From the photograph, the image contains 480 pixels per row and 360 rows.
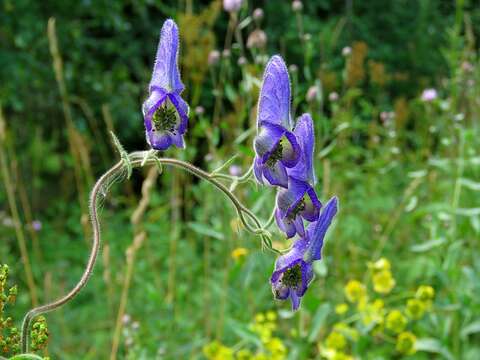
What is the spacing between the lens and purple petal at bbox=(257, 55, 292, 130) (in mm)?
1059

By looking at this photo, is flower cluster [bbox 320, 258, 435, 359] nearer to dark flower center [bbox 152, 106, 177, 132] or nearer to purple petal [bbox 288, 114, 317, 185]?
purple petal [bbox 288, 114, 317, 185]

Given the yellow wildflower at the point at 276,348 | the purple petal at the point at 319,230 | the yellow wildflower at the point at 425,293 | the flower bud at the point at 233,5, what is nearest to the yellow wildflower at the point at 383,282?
the yellow wildflower at the point at 425,293

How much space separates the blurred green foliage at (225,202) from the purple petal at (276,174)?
0.44 metres

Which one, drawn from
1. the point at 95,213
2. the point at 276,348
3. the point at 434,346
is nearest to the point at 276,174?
the point at 95,213

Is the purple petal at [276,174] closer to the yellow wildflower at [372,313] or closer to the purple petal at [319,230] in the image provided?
the purple petal at [319,230]

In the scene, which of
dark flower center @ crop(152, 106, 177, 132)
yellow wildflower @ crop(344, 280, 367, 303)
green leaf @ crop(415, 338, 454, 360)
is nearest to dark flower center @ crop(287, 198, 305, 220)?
dark flower center @ crop(152, 106, 177, 132)

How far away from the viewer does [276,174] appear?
1055 mm

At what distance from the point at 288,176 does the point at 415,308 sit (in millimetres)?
1731

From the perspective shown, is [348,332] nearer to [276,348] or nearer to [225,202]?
[276,348]

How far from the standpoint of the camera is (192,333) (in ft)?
9.84

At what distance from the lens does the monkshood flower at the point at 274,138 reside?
3.43ft

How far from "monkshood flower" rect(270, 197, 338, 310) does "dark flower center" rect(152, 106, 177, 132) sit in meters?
0.27

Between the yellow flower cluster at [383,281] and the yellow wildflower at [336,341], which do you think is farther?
the yellow flower cluster at [383,281]

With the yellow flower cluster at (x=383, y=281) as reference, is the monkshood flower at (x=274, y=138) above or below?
above
